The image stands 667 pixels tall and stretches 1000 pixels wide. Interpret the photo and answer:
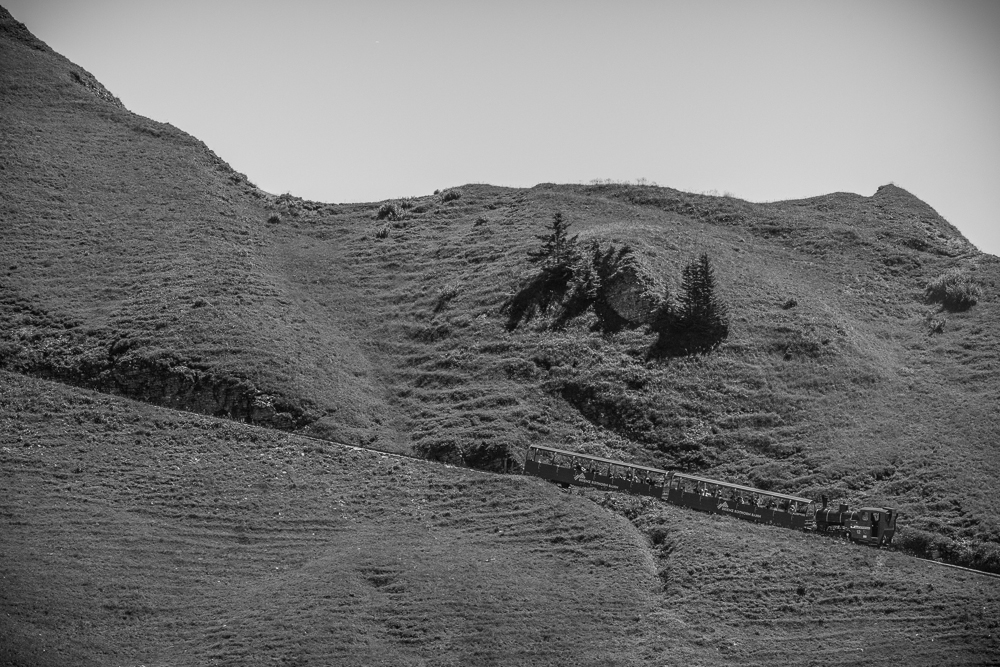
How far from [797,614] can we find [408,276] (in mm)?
52303

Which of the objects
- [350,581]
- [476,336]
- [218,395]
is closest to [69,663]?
[350,581]

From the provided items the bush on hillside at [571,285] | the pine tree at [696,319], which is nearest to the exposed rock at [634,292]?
the bush on hillside at [571,285]

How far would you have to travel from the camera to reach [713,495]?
58.8 m

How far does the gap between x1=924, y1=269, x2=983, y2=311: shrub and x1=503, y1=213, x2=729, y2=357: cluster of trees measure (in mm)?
17706

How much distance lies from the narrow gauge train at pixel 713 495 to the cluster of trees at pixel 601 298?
663 inches

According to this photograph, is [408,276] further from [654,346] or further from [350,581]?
[350,581]

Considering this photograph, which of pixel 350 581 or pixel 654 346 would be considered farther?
pixel 654 346

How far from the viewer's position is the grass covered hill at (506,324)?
66.9 meters

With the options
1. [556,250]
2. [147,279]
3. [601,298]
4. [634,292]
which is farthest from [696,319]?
[147,279]

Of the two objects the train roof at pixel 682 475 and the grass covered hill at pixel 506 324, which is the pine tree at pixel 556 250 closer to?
the grass covered hill at pixel 506 324

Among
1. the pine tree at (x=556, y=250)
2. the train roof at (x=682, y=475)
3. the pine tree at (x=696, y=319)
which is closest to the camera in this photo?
the train roof at (x=682, y=475)

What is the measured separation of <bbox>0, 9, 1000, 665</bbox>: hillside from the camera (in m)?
48.2

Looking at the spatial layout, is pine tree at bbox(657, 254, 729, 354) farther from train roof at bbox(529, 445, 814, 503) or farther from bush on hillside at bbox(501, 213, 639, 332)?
train roof at bbox(529, 445, 814, 503)

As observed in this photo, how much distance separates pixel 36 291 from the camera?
8219 cm
